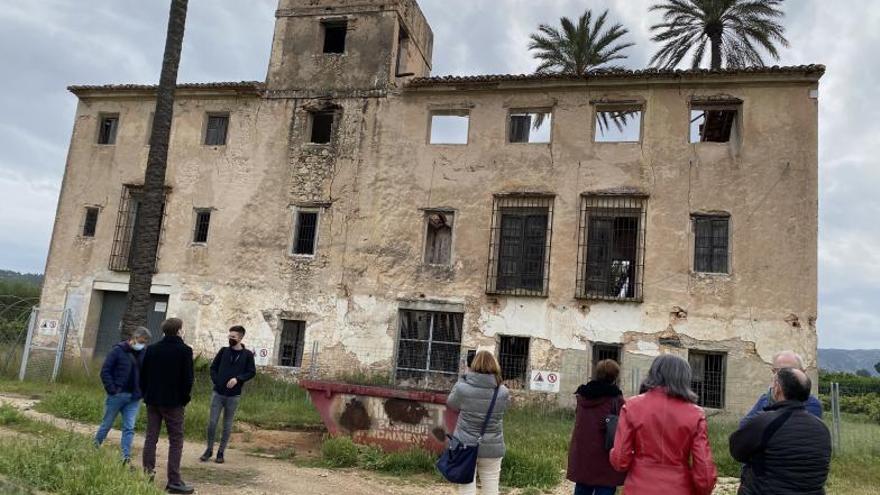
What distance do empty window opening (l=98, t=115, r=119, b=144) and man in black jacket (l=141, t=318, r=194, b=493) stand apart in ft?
53.7

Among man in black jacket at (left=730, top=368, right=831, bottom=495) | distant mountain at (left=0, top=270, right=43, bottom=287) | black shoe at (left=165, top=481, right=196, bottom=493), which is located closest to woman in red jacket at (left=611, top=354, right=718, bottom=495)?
man in black jacket at (left=730, top=368, right=831, bottom=495)

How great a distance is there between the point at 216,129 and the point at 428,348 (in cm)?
955

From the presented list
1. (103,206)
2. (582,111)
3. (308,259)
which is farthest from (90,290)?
(582,111)

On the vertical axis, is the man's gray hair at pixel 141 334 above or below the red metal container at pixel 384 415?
above

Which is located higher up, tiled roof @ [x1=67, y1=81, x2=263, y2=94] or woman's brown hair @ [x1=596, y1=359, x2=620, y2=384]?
tiled roof @ [x1=67, y1=81, x2=263, y2=94]

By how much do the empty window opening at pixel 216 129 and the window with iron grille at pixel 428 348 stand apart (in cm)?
800

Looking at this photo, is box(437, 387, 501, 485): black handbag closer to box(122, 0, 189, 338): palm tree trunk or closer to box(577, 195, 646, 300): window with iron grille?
box(122, 0, 189, 338): palm tree trunk

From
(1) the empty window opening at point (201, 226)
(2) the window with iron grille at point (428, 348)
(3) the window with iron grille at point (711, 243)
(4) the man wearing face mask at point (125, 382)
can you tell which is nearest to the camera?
(4) the man wearing face mask at point (125, 382)

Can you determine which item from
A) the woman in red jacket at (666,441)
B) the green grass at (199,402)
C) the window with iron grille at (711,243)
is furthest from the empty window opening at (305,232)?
the woman in red jacket at (666,441)

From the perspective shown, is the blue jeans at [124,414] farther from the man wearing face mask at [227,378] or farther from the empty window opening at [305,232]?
the empty window opening at [305,232]

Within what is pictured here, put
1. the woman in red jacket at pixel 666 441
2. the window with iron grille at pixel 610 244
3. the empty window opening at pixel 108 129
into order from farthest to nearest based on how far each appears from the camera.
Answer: the empty window opening at pixel 108 129 → the window with iron grille at pixel 610 244 → the woman in red jacket at pixel 666 441

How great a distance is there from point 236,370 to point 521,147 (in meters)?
10.7

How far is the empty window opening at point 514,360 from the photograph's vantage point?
53.3 feet

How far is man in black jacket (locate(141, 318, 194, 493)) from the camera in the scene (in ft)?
22.1
